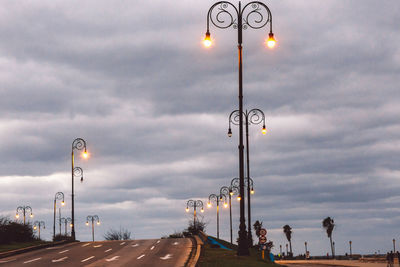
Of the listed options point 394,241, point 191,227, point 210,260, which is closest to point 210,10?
point 210,260

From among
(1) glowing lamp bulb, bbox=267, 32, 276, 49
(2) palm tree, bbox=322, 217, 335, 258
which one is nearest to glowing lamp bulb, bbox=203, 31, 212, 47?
(1) glowing lamp bulb, bbox=267, 32, 276, 49

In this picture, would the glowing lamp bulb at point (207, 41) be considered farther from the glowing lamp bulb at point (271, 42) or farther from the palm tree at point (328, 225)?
the palm tree at point (328, 225)

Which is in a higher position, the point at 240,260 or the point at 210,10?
the point at 210,10

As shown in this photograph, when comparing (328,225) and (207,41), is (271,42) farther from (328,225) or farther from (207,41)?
(328,225)

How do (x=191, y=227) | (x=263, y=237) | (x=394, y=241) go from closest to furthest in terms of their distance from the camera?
(x=263, y=237)
(x=191, y=227)
(x=394, y=241)

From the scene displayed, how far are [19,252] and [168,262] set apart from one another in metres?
11.9

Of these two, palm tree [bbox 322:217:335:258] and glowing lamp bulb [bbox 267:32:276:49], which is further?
palm tree [bbox 322:217:335:258]

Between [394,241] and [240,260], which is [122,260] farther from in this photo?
[394,241]

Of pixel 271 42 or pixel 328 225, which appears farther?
pixel 328 225

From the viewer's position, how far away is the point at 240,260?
2570 cm

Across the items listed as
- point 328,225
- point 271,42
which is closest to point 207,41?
point 271,42

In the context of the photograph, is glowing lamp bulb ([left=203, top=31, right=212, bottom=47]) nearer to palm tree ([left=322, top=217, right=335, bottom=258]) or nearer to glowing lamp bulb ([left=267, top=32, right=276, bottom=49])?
glowing lamp bulb ([left=267, top=32, right=276, bottom=49])

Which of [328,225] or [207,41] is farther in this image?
[328,225]

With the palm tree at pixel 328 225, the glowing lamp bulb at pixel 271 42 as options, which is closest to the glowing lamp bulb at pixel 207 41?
the glowing lamp bulb at pixel 271 42
